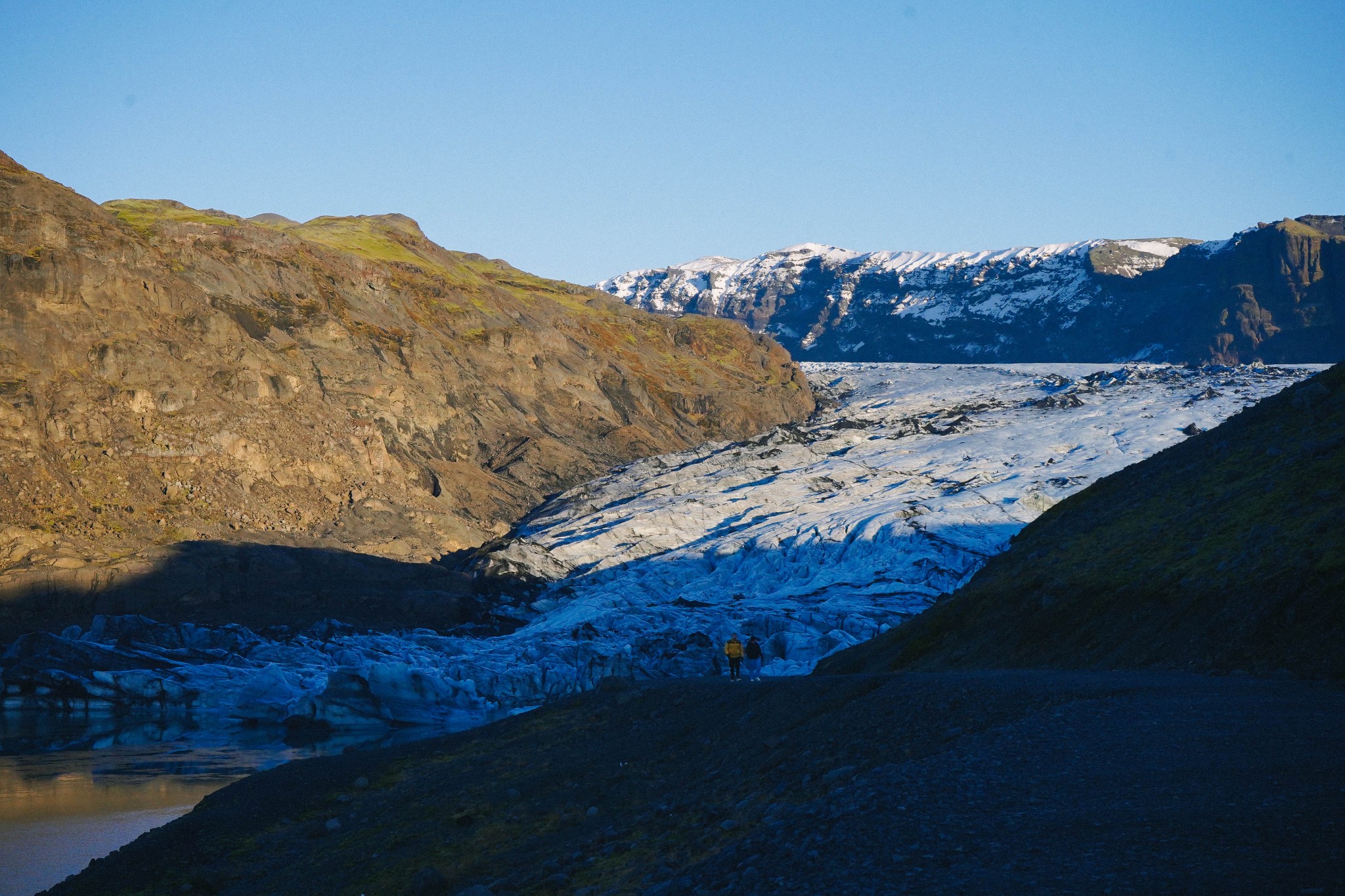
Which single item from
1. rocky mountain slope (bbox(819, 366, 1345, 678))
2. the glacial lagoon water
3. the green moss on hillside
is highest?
the green moss on hillside

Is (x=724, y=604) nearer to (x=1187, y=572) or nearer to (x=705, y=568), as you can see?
(x=705, y=568)

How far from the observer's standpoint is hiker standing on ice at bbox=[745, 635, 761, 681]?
106ft

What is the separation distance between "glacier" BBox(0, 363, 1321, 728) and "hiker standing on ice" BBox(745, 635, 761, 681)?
1.27 metres

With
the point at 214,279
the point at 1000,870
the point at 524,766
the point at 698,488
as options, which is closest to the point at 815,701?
the point at 524,766

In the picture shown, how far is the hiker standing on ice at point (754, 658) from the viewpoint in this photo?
32278 millimetres

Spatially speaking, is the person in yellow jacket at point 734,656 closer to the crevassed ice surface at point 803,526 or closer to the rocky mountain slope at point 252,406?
the crevassed ice surface at point 803,526

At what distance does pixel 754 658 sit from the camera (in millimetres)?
35656

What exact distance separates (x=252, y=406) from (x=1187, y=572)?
69838mm

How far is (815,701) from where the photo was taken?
61.6 feet

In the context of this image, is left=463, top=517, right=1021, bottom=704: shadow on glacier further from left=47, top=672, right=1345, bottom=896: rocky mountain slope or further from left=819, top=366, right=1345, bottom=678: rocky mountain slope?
left=47, top=672, right=1345, bottom=896: rocky mountain slope

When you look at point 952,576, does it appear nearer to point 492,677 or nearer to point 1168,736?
point 492,677

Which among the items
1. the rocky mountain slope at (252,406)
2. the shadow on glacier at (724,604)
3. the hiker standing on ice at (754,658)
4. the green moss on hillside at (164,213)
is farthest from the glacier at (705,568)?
the green moss on hillside at (164,213)

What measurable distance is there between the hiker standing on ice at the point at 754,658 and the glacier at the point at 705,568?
127 centimetres

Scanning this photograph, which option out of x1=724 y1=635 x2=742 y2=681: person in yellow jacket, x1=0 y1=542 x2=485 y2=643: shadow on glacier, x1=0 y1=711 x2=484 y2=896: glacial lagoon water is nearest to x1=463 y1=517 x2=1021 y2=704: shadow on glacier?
x1=0 y1=542 x2=485 y2=643: shadow on glacier
